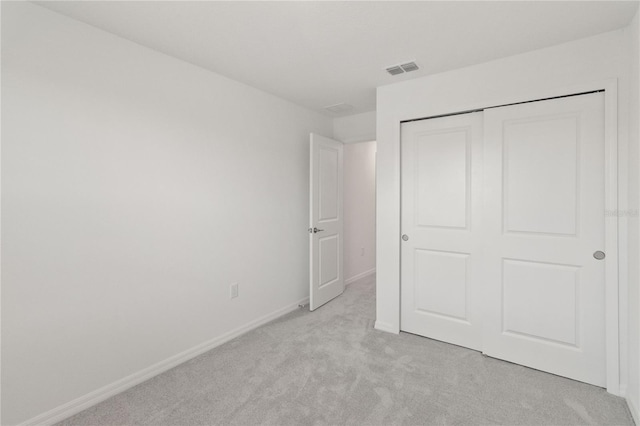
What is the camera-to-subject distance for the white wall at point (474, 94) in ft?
6.52

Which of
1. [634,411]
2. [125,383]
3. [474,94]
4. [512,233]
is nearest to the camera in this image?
[634,411]

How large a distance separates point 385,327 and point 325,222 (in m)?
1.38

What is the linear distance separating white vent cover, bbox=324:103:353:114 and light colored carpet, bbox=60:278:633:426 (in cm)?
255

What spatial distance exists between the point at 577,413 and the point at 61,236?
128 inches

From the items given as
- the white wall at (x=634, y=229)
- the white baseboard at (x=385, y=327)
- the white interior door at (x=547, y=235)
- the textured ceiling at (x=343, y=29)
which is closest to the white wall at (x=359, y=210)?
the white baseboard at (x=385, y=327)

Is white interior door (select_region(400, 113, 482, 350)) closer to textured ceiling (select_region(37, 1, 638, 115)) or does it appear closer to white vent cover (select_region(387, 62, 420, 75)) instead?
white vent cover (select_region(387, 62, 420, 75))

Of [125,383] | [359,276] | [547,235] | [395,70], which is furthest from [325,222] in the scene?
[125,383]

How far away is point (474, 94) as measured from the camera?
2.50 meters

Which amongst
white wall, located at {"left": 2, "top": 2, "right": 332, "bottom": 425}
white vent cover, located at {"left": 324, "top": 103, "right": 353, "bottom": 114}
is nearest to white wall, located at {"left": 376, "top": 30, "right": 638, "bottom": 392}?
white vent cover, located at {"left": 324, "top": 103, "right": 353, "bottom": 114}

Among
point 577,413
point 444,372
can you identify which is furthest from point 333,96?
point 577,413

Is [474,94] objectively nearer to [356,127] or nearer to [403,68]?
[403,68]

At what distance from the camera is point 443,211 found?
2715mm

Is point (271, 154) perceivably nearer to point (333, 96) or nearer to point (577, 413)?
point (333, 96)

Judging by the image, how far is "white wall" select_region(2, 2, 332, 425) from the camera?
5.54 feet
